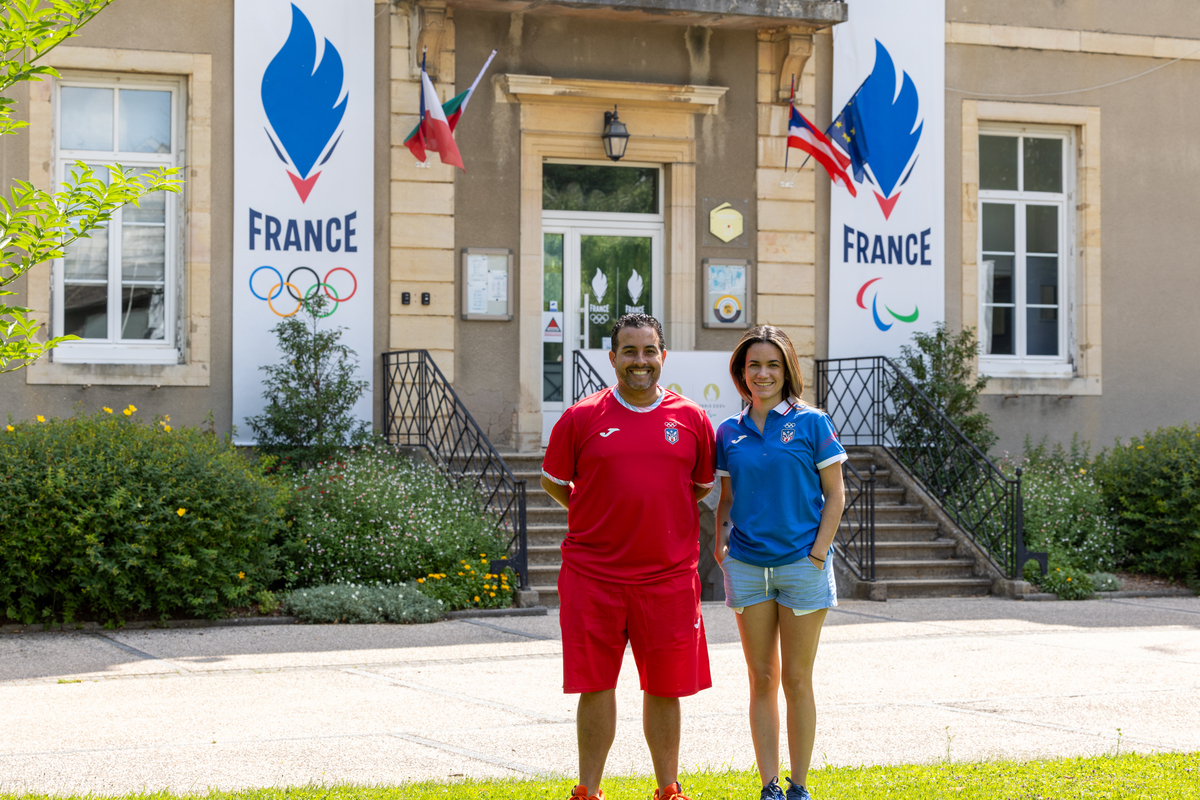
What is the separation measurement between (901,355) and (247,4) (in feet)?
23.3

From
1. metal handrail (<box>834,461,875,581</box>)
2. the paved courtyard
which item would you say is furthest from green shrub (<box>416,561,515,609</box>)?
metal handrail (<box>834,461,875,581</box>)

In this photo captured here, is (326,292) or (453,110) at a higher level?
(453,110)

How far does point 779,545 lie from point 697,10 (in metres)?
9.05

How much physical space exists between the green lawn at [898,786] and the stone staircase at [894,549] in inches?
218

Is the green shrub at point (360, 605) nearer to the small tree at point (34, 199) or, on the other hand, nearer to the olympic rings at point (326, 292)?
the olympic rings at point (326, 292)

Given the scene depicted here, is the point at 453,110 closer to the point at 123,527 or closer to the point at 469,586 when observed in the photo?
the point at 469,586

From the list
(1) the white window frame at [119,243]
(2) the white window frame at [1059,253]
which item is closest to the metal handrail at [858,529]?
(2) the white window frame at [1059,253]

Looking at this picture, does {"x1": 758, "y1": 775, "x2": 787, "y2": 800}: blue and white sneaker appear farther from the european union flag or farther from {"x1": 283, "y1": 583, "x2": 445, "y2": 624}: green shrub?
the european union flag

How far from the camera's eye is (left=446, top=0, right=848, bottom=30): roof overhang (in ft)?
39.6

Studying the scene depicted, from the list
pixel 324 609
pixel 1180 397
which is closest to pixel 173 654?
pixel 324 609

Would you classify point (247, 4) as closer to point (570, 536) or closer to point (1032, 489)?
point (1032, 489)

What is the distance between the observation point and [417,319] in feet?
40.2

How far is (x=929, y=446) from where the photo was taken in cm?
1232

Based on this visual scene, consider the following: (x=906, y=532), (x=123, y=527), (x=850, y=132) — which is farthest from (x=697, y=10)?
(x=123, y=527)
